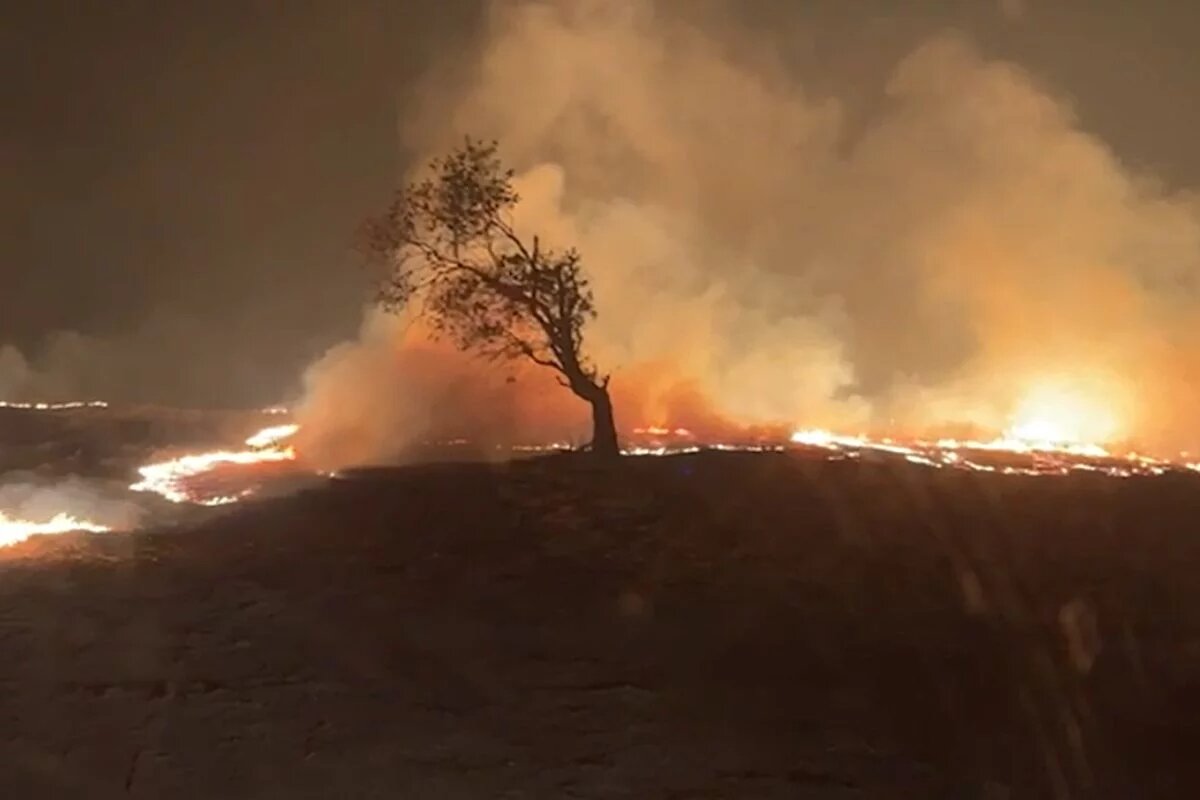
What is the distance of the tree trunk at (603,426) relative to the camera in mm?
35500

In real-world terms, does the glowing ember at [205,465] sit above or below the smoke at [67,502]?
above

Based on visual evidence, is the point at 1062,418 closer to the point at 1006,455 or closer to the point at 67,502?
the point at 1006,455

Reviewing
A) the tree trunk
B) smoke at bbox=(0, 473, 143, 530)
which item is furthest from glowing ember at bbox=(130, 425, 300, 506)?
the tree trunk

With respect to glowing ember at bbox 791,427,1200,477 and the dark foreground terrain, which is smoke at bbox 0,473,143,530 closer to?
the dark foreground terrain

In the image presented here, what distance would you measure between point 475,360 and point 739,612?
3368 cm

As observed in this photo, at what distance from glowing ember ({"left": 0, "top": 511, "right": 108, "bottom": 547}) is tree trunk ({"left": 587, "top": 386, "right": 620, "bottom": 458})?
14.2 meters

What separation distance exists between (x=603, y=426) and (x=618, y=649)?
56.8 ft

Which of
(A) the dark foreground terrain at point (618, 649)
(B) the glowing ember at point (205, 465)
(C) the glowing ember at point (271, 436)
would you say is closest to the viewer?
(A) the dark foreground terrain at point (618, 649)

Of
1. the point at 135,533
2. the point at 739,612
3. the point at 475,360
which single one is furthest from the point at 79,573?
the point at 475,360

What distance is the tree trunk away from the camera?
35.5 meters

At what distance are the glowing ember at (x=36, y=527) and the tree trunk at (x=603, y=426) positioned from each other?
14187 mm

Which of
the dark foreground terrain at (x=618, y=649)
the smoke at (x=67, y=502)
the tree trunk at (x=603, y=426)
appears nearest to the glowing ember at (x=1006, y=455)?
the dark foreground terrain at (x=618, y=649)

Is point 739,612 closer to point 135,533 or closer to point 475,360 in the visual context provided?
point 135,533

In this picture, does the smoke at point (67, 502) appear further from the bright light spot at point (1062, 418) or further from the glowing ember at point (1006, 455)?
the bright light spot at point (1062, 418)
